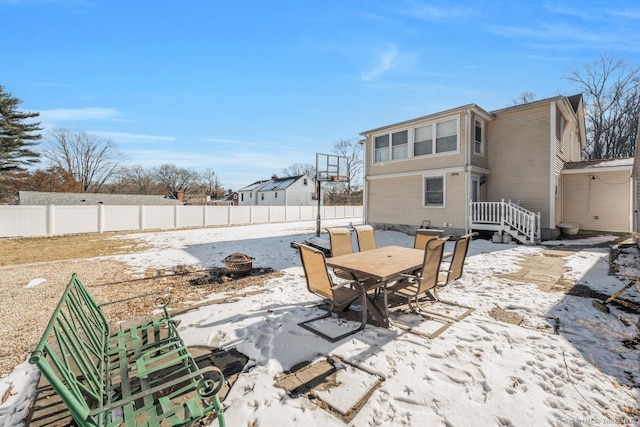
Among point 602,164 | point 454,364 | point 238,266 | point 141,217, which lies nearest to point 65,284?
point 238,266

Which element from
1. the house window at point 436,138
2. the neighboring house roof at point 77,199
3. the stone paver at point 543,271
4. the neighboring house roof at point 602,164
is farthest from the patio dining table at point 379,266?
the neighboring house roof at point 77,199

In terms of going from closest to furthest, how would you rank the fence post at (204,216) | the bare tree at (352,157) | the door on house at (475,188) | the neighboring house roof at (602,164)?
the neighboring house roof at (602,164)
the door on house at (475,188)
the fence post at (204,216)
the bare tree at (352,157)

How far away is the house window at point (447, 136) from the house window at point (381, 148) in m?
2.77

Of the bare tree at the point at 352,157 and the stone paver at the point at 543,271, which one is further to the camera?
the bare tree at the point at 352,157

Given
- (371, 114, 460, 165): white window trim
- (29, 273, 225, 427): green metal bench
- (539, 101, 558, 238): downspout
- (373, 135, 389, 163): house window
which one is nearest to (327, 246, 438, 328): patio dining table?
(29, 273, 225, 427): green metal bench

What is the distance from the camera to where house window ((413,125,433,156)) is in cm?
1314

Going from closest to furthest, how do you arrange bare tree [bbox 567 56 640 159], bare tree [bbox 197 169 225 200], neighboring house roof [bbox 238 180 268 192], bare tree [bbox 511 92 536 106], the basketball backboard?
the basketball backboard, bare tree [bbox 567 56 640 159], bare tree [bbox 511 92 536 106], neighboring house roof [bbox 238 180 268 192], bare tree [bbox 197 169 225 200]

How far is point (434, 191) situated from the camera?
43.0 ft

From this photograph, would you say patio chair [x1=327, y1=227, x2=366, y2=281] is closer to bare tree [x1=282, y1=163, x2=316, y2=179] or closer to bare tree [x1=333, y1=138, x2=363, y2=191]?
bare tree [x1=333, y1=138, x2=363, y2=191]

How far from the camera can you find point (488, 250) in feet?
30.6

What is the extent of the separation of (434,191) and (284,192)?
92.1 feet

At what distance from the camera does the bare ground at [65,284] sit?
3678 millimetres

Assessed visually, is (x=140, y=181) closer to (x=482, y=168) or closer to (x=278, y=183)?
(x=278, y=183)

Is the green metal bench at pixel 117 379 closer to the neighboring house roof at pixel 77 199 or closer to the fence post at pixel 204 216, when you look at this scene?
the fence post at pixel 204 216
